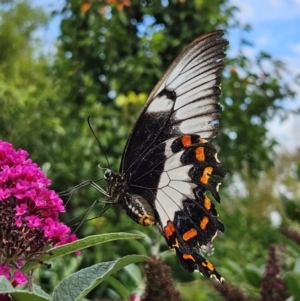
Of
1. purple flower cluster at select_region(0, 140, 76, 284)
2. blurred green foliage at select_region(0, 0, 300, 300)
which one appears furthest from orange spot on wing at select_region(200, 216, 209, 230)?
blurred green foliage at select_region(0, 0, 300, 300)

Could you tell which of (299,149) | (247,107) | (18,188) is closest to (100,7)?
(247,107)

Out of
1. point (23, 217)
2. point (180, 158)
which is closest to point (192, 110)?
point (180, 158)

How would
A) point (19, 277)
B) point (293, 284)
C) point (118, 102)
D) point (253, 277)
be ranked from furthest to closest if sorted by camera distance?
point (118, 102)
point (253, 277)
point (293, 284)
point (19, 277)

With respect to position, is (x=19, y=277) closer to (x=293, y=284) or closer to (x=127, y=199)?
(x=293, y=284)

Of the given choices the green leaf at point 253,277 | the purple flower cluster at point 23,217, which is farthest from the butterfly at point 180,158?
the purple flower cluster at point 23,217

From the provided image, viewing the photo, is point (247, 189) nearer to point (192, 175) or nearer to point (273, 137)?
point (273, 137)

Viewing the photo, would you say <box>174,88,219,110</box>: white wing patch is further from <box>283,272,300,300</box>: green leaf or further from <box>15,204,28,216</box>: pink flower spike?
<box>15,204,28,216</box>: pink flower spike
